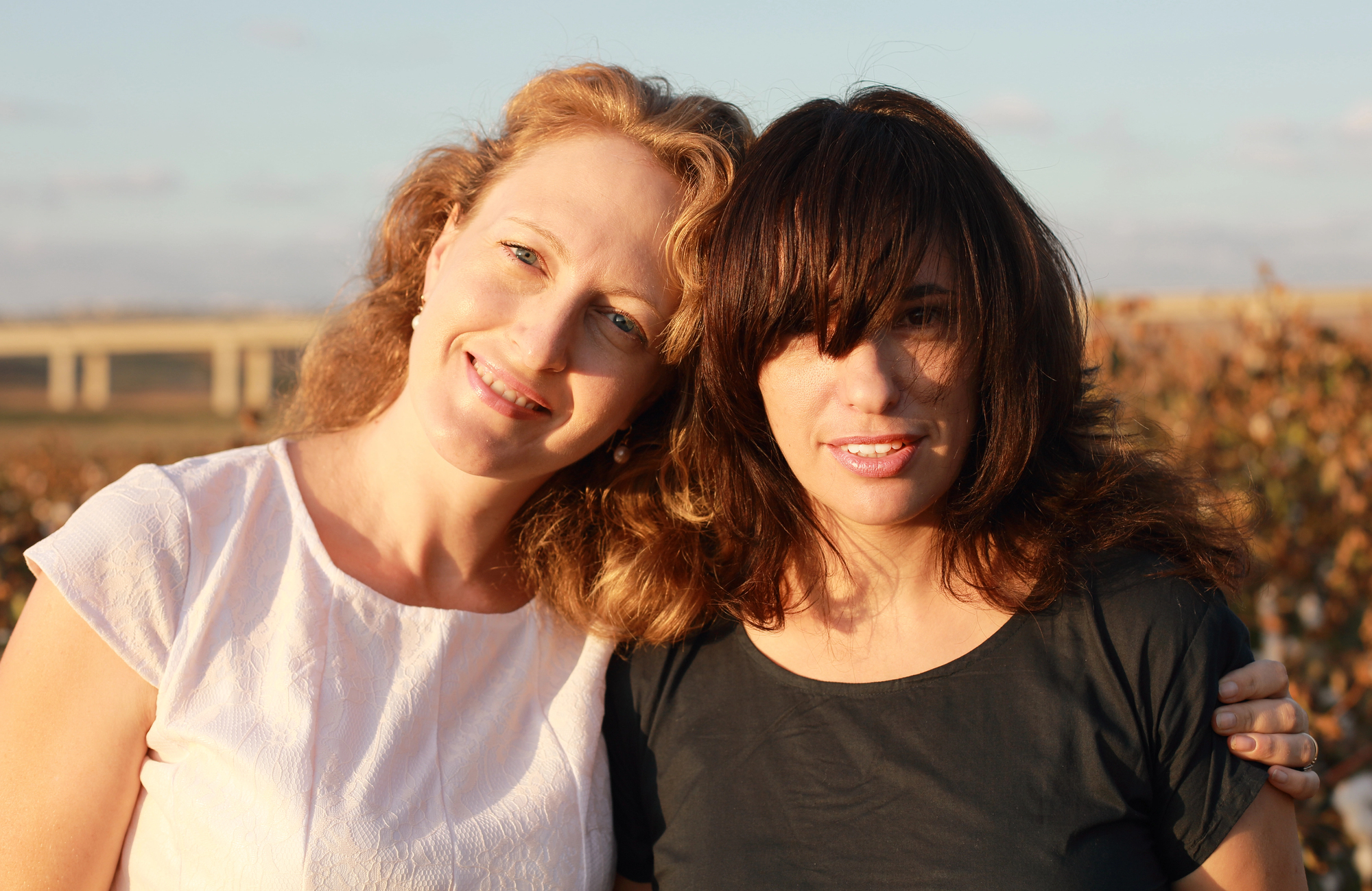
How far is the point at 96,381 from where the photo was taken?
11586mm

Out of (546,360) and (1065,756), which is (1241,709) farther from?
(546,360)

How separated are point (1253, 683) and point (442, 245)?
1845 mm

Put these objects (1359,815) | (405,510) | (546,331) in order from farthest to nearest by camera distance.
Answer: (1359,815) → (405,510) → (546,331)

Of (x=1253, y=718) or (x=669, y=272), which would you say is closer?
(x=1253, y=718)

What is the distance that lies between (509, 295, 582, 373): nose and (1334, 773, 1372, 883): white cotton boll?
95.6 inches

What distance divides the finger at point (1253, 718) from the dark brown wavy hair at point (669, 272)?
110 cm

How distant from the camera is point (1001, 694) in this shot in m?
1.87

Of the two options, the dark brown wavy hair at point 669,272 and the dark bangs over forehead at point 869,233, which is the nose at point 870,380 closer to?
the dark bangs over forehead at point 869,233

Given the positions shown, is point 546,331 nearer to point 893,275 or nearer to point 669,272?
point 669,272

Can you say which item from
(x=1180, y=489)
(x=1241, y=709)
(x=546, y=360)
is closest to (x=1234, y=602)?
(x=1180, y=489)

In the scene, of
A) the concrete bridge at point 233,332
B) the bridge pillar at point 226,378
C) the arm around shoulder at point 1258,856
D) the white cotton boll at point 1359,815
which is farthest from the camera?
the bridge pillar at point 226,378

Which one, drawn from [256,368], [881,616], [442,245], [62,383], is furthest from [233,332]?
[881,616]

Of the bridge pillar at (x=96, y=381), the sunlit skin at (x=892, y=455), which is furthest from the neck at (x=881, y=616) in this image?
the bridge pillar at (x=96, y=381)

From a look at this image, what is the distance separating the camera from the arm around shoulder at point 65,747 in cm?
177
